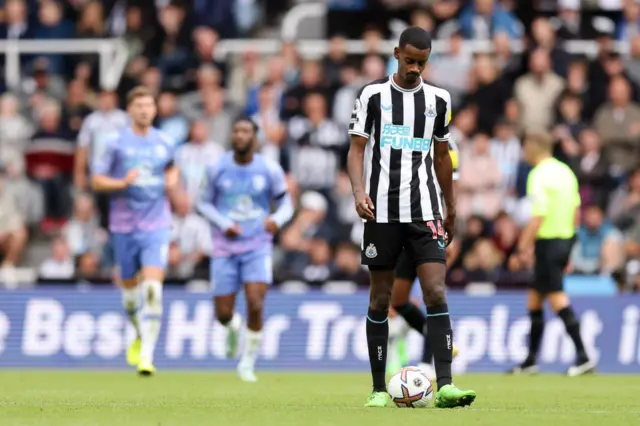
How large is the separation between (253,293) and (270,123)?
5.73 meters

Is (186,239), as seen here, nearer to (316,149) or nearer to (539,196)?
(316,149)

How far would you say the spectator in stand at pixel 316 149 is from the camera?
1991cm

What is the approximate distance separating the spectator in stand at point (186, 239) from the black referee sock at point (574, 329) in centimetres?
526

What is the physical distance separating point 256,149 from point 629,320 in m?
5.44

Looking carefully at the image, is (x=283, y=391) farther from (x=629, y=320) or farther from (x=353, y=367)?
(x=629, y=320)

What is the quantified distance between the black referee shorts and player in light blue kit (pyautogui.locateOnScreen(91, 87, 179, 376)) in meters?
5.14

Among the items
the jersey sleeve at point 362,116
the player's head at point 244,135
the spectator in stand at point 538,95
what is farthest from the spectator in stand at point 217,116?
the jersey sleeve at point 362,116

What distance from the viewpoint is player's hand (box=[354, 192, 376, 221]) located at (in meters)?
9.95

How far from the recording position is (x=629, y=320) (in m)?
17.7

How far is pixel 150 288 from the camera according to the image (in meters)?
14.9

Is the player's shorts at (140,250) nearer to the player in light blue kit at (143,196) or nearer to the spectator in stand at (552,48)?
the player in light blue kit at (143,196)

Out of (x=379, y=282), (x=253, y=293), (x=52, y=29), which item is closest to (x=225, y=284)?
(x=253, y=293)

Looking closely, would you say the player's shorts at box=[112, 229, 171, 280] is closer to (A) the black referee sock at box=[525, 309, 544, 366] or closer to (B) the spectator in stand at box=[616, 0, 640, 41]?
(A) the black referee sock at box=[525, 309, 544, 366]

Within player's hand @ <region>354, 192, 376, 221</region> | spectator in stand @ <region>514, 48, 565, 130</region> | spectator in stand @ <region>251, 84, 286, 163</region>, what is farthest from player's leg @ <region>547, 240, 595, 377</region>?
player's hand @ <region>354, 192, 376, 221</region>
